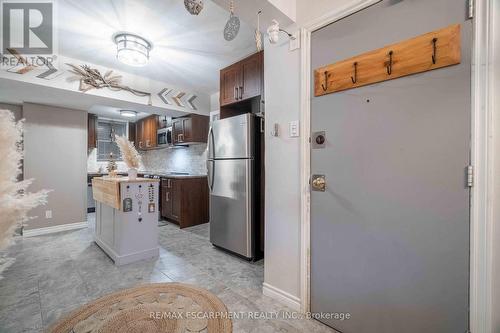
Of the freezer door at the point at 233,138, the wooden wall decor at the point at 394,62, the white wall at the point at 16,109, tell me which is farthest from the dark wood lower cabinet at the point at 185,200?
the wooden wall decor at the point at 394,62

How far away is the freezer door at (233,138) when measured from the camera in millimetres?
2621

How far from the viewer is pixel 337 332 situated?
5.07 ft

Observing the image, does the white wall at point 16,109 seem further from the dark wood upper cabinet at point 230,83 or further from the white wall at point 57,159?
the dark wood upper cabinet at point 230,83

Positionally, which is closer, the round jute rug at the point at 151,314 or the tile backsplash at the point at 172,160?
the round jute rug at the point at 151,314

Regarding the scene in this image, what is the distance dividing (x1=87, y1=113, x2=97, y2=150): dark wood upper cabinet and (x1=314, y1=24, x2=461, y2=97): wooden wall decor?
19.3 ft

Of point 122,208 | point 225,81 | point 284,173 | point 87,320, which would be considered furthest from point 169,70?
point 87,320

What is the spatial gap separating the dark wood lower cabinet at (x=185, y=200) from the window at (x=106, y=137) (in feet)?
9.56

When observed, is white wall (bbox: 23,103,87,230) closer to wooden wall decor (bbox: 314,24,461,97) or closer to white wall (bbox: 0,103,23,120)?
white wall (bbox: 0,103,23,120)

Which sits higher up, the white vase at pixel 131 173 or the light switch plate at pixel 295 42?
the light switch plate at pixel 295 42

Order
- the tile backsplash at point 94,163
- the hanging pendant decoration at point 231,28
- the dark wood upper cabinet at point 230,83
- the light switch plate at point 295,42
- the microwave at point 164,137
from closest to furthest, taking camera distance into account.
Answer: the hanging pendant decoration at point 231,28
the light switch plate at point 295,42
the dark wood upper cabinet at point 230,83
the microwave at point 164,137
the tile backsplash at point 94,163

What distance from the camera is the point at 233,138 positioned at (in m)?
2.76

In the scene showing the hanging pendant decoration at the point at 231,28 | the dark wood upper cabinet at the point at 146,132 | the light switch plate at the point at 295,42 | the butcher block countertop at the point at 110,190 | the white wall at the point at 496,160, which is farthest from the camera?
the dark wood upper cabinet at the point at 146,132

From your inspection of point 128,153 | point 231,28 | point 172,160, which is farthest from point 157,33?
point 172,160

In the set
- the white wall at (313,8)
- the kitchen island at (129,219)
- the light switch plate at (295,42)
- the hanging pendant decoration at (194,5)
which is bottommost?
the kitchen island at (129,219)
